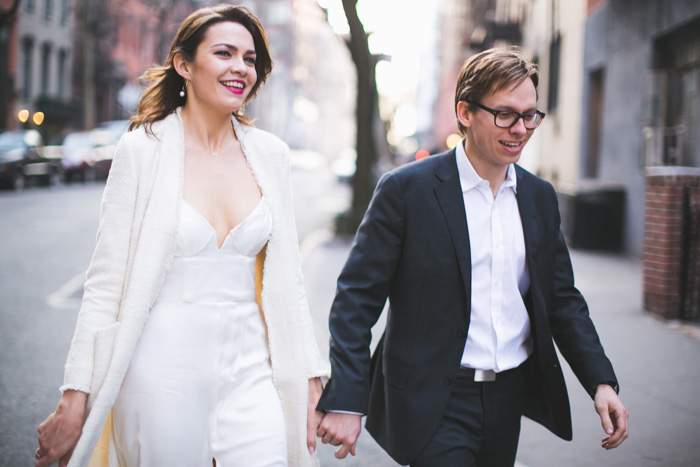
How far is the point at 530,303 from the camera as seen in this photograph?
2682 mm

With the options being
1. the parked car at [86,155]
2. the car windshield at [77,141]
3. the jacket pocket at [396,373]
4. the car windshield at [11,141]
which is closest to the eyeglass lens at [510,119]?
the jacket pocket at [396,373]

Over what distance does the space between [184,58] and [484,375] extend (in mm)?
1541

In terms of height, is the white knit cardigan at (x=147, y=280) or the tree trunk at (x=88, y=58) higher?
the tree trunk at (x=88, y=58)

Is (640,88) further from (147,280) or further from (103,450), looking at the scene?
(103,450)

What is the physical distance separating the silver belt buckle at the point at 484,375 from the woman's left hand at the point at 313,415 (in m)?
0.55

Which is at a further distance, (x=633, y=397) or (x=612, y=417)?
(x=633, y=397)

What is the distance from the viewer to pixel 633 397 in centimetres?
530

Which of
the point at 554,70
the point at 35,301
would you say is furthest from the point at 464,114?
the point at 554,70

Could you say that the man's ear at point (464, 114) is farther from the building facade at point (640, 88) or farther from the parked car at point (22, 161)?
the parked car at point (22, 161)

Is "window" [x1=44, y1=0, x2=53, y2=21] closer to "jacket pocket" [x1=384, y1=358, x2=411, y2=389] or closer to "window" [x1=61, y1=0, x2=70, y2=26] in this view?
"window" [x1=61, y1=0, x2=70, y2=26]

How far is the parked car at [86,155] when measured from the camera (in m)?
29.2

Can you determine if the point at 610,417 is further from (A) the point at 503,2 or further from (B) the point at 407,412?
(A) the point at 503,2

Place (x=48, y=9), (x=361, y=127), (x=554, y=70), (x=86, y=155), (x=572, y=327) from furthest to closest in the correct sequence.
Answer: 1. (x=48, y=9)
2. (x=86, y=155)
3. (x=554, y=70)
4. (x=361, y=127)
5. (x=572, y=327)

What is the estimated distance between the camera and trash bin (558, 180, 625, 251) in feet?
44.4
